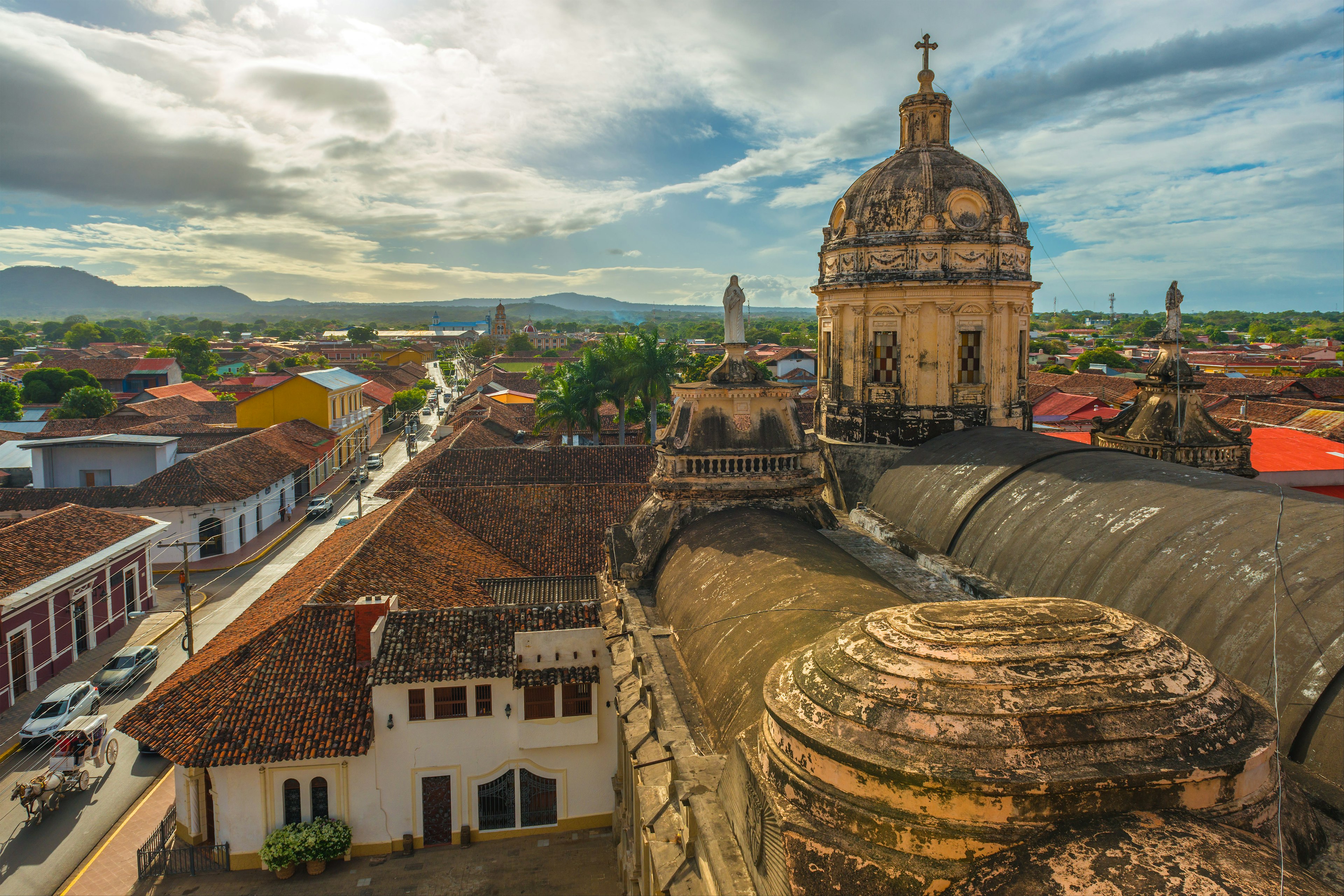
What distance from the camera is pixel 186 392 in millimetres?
89500

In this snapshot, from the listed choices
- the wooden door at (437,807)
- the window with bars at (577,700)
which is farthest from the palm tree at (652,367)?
the wooden door at (437,807)

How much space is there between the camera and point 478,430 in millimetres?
57688

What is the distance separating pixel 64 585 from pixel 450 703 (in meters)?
19.2

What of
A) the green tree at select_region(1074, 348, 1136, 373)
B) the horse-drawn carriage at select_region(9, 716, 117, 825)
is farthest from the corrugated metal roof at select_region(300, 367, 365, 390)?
the green tree at select_region(1074, 348, 1136, 373)

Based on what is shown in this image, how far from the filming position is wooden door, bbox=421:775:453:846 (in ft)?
67.6

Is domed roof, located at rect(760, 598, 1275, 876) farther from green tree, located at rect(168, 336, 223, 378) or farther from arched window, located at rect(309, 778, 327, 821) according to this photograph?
green tree, located at rect(168, 336, 223, 378)

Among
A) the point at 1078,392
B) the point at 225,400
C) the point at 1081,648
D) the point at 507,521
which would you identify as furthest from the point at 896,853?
the point at 225,400

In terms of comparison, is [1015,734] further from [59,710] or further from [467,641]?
[59,710]

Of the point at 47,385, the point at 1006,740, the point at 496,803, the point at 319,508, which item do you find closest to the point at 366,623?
the point at 496,803

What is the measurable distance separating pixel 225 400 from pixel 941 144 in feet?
286

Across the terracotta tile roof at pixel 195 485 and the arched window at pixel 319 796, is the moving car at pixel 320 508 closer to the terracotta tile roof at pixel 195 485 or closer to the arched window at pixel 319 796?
the terracotta tile roof at pixel 195 485

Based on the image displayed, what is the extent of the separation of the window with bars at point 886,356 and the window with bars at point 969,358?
5.30 ft

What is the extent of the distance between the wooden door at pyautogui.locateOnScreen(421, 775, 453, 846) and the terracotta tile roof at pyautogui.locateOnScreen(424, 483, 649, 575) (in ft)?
34.1

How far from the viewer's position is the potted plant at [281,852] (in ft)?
62.9
